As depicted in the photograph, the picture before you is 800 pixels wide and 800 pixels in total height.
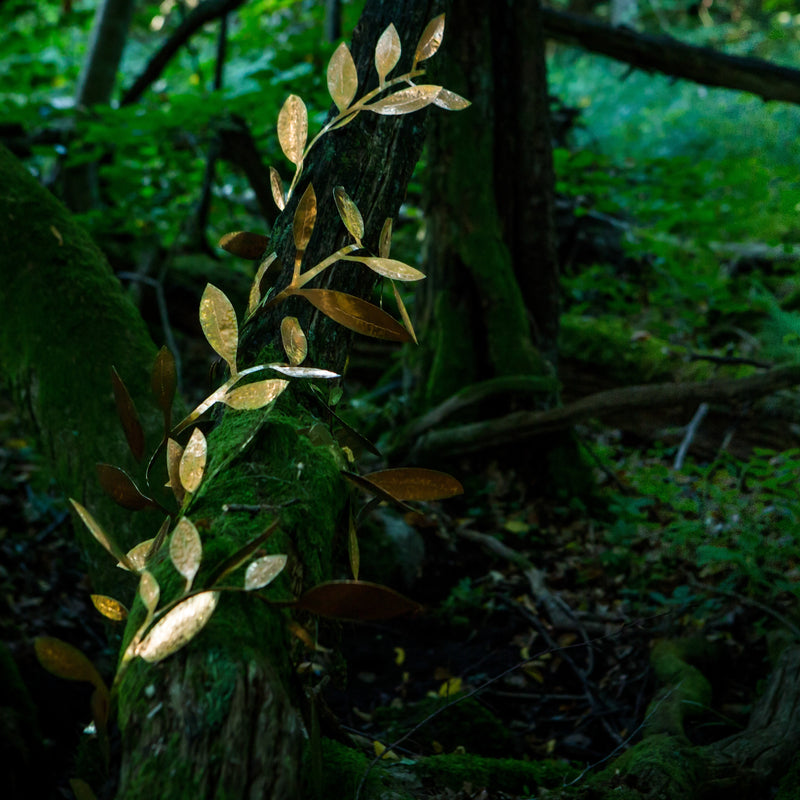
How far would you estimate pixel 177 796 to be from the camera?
0.57m

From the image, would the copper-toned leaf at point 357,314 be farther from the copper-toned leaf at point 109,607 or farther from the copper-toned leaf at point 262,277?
the copper-toned leaf at point 109,607

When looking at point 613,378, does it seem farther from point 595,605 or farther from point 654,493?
point 595,605

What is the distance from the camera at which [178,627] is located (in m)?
0.64

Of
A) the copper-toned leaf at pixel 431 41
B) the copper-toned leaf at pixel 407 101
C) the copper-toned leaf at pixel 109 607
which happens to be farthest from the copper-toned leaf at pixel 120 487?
the copper-toned leaf at pixel 431 41

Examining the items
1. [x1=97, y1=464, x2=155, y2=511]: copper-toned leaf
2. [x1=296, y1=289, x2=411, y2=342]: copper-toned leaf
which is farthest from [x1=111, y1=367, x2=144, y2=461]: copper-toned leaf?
[x1=296, y1=289, x2=411, y2=342]: copper-toned leaf

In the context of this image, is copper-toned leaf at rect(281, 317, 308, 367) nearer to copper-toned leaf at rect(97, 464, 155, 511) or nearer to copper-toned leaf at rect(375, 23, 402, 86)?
copper-toned leaf at rect(97, 464, 155, 511)

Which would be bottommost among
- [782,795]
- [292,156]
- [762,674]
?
[762,674]

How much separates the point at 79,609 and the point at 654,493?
9.19 feet

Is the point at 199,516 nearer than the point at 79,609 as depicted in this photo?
Yes

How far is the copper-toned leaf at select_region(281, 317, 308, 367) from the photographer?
0.95 meters

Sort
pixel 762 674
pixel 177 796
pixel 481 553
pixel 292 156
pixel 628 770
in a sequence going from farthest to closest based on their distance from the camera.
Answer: pixel 481 553 → pixel 762 674 → pixel 628 770 → pixel 292 156 → pixel 177 796

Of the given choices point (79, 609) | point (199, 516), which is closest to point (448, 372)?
point (79, 609)

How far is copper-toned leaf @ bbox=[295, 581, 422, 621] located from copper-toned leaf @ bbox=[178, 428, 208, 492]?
22cm

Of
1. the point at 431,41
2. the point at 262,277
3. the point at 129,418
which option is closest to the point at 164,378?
the point at 129,418
